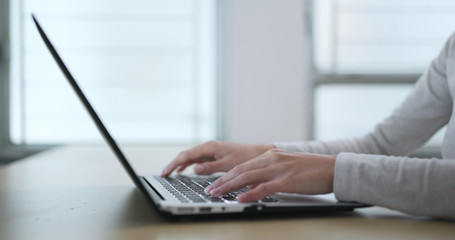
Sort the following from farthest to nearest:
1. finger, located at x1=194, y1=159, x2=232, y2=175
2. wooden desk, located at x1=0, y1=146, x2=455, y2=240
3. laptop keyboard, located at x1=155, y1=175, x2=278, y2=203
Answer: finger, located at x1=194, y1=159, x2=232, y2=175 < laptop keyboard, located at x1=155, y1=175, x2=278, y2=203 < wooden desk, located at x1=0, y1=146, x2=455, y2=240

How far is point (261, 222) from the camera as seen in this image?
0.60 m

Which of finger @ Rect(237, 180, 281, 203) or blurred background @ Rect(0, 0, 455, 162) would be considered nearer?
finger @ Rect(237, 180, 281, 203)

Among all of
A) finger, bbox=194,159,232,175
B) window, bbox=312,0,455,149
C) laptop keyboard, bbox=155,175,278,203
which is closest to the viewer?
laptop keyboard, bbox=155,175,278,203

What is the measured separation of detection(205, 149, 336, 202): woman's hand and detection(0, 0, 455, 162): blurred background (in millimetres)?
2049

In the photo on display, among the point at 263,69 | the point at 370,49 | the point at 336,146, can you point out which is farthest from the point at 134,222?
the point at 370,49

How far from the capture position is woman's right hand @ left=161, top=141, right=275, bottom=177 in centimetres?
97

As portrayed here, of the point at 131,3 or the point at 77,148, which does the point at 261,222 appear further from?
the point at 131,3

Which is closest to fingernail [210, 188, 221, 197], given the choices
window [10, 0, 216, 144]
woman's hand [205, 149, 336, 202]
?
woman's hand [205, 149, 336, 202]

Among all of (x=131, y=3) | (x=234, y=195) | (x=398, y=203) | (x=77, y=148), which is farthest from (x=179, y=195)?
(x=131, y=3)

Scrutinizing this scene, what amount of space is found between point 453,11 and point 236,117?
58.2 inches

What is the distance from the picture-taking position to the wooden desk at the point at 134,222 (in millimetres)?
540

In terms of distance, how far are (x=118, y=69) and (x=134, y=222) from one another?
2.38 m

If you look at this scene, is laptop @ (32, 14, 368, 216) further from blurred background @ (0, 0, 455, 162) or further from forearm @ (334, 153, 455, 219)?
blurred background @ (0, 0, 455, 162)

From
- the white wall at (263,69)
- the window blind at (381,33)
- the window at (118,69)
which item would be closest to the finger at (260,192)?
the white wall at (263,69)
